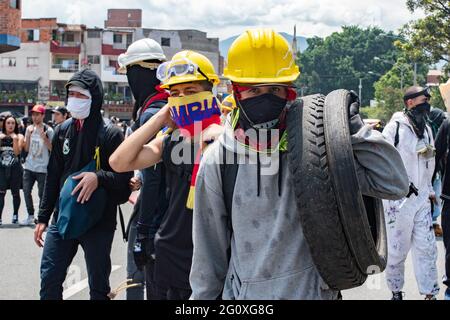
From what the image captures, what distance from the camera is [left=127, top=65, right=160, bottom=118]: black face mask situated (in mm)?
5594

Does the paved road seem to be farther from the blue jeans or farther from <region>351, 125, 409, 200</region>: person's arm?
<region>351, 125, 409, 200</region>: person's arm

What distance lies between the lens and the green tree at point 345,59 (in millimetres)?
127688

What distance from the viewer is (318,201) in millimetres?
2670

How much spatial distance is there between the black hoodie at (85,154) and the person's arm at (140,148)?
1.28 meters

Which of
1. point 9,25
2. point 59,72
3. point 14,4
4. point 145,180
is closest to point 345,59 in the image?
point 59,72

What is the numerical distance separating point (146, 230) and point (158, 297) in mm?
416

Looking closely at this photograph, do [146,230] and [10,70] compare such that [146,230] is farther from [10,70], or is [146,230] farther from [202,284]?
[10,70]

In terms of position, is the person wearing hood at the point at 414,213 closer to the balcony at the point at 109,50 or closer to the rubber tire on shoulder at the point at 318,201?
the rubber tire on shoulder at the point at 318,201

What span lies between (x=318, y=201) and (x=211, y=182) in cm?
52

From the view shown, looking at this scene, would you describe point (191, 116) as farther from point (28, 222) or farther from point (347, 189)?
point (28, 222)

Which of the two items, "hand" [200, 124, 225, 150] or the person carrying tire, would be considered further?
"hand" [200, 124, 225, 150]

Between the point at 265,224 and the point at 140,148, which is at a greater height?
the point at 140,148

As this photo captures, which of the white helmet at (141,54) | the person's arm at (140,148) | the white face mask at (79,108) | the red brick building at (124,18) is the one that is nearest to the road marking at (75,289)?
the white face mask at (79,108)

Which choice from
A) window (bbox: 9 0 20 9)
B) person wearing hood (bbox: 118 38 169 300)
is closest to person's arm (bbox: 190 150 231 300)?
person wearing hood (bbox: 118 38 169 300)
